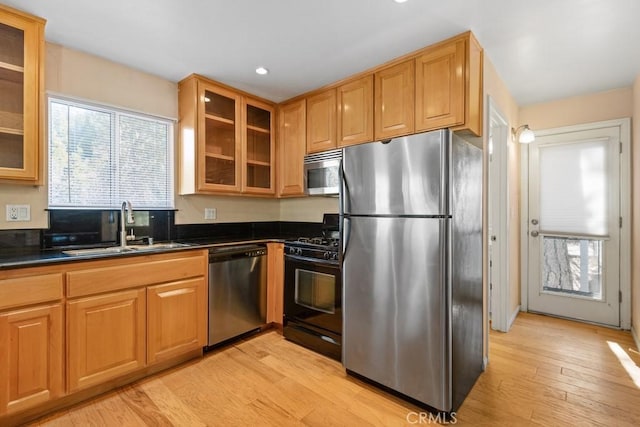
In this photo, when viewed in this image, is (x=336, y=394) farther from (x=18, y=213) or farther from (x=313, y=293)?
(x=18, y=213)

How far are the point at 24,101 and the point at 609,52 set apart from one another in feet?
13.5

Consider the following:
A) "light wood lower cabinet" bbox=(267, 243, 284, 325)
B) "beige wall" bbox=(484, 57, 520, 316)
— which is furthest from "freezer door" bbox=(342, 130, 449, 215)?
"beige wall" bbox=(484, 57, 520, 316)

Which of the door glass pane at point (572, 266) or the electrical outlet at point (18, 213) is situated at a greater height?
the electrical outlet at point (18, 213)

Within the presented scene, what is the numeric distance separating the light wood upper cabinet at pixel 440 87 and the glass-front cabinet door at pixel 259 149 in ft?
5.71

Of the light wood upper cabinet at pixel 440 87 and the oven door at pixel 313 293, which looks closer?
the light wood upper cabinet at pixel 440 87

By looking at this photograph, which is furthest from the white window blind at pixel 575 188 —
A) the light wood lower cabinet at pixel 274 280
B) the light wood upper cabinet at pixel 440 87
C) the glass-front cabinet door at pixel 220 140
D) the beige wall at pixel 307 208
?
the glass-front cabinet door at pixel 220 140

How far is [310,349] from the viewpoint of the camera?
8.71 ft

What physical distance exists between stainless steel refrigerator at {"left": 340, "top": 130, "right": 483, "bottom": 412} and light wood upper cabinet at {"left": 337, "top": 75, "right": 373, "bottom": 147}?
23.8 inches

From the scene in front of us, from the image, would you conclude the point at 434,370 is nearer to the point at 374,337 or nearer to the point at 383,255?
the point at 374,337

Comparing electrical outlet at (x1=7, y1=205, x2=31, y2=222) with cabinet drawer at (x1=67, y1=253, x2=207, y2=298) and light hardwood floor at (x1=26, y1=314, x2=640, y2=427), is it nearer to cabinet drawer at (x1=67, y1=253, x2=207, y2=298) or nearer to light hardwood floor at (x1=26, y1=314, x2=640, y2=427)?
cabinet drawer at (x1=67, y1=253, x2=207, y2=298)

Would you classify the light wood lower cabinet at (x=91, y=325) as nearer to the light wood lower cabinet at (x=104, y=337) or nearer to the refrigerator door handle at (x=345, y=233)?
the light wood lower cabinet at (x=104, y=337)

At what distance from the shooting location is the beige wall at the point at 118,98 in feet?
7.07

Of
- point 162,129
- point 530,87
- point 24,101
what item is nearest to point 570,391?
point 530,87
